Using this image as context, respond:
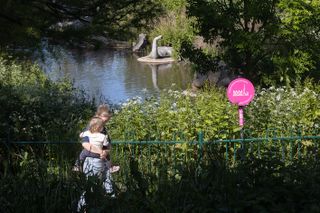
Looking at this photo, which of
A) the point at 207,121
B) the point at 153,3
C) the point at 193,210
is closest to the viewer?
the point at 193,210

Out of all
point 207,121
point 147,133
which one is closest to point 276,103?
point 207,121

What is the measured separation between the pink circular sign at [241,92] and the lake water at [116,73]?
420 inches

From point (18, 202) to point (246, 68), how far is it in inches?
386

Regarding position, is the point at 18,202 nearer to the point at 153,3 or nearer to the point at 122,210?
the point at 122,210

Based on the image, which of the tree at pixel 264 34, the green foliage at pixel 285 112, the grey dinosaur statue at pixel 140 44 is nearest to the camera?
the green foliage at pixel 285 112

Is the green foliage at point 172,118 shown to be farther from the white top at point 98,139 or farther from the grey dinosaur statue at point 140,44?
the grey dinosaur statue at point 140,44

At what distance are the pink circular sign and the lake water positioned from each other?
10.7m

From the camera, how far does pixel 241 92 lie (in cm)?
686

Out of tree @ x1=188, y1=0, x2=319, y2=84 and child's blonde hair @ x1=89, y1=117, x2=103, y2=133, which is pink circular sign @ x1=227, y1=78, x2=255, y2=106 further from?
tree @ x1=188, y1=0, x2=319, y2=84

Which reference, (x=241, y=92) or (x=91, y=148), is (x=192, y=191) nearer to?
(x=91, y=148)

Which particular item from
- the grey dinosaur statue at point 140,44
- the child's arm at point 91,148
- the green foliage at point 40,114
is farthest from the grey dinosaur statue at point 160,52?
the child's arm at point 91,148

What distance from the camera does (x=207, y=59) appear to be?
1270 centimetres

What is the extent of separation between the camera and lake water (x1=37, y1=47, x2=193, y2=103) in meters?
20.2

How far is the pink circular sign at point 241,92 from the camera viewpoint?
677cm
